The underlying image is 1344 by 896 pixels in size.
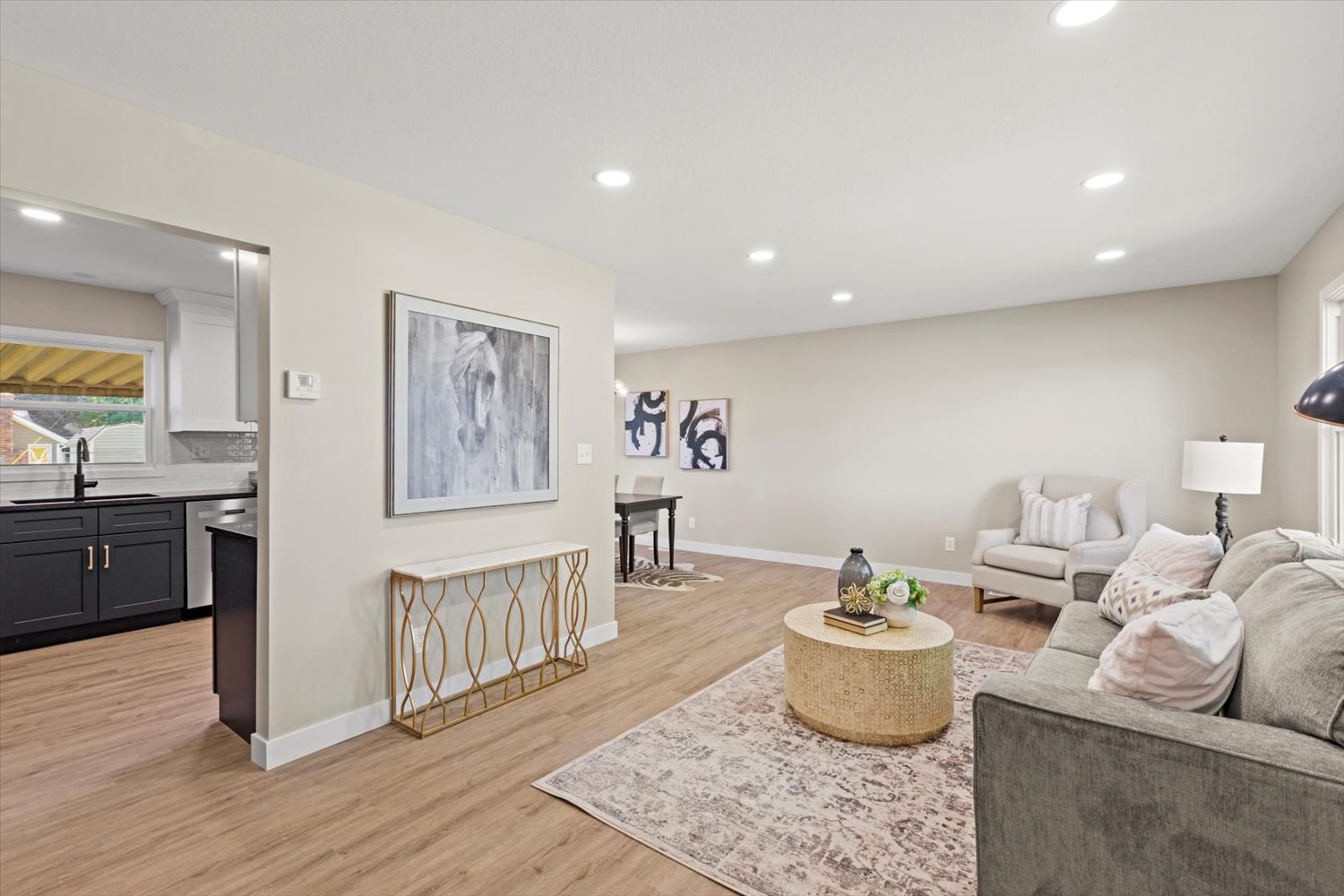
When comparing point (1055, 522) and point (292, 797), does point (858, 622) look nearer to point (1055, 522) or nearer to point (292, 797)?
point (292, 797)

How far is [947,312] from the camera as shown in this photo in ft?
18.0

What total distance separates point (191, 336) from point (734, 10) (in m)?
4.92

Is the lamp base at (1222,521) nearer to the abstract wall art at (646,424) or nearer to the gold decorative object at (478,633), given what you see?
the gold decorative object at (478,633)

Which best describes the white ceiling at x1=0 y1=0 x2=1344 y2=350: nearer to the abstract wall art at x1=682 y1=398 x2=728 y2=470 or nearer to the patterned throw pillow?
the patterned throw pillow

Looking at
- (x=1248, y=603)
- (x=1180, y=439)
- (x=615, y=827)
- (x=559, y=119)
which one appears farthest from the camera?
(x=1180, y=439)

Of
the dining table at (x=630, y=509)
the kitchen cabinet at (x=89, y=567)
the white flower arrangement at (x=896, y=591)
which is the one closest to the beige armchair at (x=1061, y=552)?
the white flower arrangement at (x=896, y=591)

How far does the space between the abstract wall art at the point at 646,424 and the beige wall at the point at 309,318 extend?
448cm

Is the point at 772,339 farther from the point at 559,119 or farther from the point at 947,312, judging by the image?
the point at 559,119

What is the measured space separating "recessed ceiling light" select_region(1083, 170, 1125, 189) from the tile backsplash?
5.97m

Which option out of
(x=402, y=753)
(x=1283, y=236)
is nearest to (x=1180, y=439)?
(x=1283, y=236)

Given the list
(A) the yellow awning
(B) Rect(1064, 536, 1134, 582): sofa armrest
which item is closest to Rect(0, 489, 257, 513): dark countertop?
(A) the yellow awning

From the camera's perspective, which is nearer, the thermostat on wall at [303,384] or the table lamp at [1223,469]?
the thermostat on wall at [303,384]

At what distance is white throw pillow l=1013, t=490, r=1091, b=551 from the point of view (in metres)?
4.55

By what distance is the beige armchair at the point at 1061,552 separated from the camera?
4188mm
